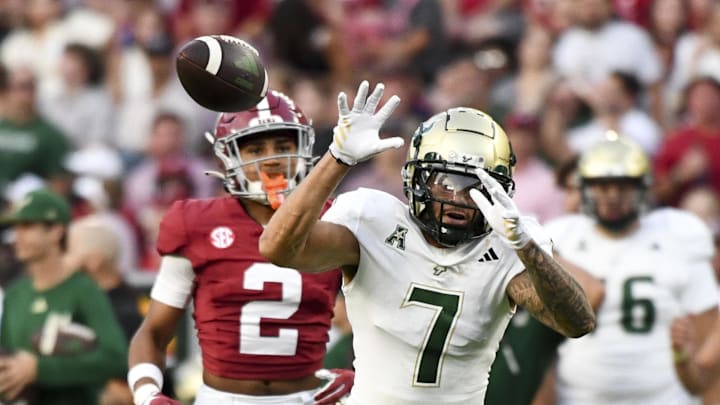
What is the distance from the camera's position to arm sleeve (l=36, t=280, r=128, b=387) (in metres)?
6.96

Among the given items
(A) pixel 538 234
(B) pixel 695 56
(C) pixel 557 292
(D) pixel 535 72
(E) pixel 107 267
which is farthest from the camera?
(D) pixel 535 72

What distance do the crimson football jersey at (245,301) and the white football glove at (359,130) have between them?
3.98ft

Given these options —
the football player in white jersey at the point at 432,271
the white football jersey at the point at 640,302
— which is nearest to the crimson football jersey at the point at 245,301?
the football player in white jersey at the point at 432,271

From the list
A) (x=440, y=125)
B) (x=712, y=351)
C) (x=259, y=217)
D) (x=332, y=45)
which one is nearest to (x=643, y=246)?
(x=712, y=351)

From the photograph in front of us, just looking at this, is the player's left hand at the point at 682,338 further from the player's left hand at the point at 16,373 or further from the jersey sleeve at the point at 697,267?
the player's left hand at the point at 16,373

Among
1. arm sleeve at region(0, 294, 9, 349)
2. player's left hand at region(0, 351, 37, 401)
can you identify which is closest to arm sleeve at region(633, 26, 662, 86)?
arm sleeve at region(0, 294, 9, 349)

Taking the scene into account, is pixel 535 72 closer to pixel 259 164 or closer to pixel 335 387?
pixel 259 164

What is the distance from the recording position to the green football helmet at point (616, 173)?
23.0ft

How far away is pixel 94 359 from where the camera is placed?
699 cm

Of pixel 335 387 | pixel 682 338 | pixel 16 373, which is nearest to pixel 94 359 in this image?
pixel 16 373

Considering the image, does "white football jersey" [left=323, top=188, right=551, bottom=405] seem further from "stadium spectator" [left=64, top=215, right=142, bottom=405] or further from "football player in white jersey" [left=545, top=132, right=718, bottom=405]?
"stadium spectator" [left=64, top=215, right=142, bottom=405]

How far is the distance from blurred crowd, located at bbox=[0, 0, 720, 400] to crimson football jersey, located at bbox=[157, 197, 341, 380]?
317 centimetres

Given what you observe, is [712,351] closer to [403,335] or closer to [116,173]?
[403,335]

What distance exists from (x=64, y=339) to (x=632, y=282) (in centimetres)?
261
